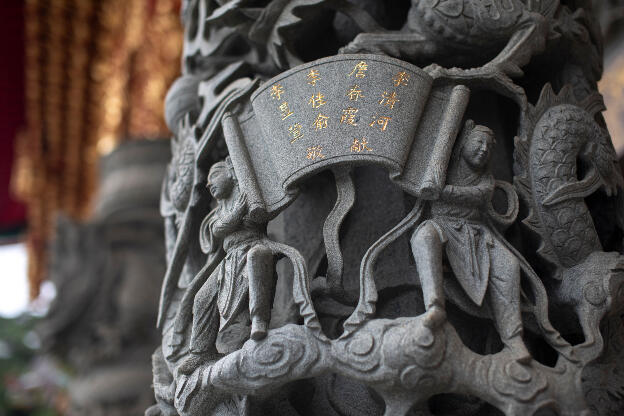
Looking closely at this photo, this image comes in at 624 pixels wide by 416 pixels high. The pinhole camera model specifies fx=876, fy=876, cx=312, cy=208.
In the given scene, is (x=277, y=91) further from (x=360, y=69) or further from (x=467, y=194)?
(x=467, y=194)

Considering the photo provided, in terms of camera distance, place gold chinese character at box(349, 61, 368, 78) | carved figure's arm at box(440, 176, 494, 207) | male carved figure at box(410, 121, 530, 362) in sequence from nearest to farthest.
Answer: male carved figure at box(410, 121, 530, 362), carved figure's arm at box(440, 176, 494, 207), gold chinese character at box(349, 61, 368, 78)

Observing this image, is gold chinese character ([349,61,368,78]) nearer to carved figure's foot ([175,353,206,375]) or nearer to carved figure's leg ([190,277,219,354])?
carved figure's leg ([190,277,219,354])

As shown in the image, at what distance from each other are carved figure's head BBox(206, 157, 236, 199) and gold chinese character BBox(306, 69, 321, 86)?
28 centimetres

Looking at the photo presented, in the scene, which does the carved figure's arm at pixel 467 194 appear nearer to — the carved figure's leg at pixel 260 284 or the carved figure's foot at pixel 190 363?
the carved figure's leg at pixel 260 284

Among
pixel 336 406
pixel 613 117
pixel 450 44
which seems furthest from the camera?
pixel 613 117

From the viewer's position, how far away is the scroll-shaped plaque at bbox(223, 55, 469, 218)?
197cm

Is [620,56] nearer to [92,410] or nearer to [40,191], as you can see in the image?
[92,410]

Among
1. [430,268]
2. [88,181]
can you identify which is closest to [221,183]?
[430,268]

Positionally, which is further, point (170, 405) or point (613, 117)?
point (613, 117)

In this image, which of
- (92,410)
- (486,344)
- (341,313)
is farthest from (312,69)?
(92,410)

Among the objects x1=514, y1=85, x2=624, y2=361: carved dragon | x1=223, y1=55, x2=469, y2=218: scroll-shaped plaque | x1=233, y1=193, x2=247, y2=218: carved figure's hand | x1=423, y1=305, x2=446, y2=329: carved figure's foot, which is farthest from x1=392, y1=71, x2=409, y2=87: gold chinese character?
x1=423, y1=305, x2=446, y2=329: carved figure's foot

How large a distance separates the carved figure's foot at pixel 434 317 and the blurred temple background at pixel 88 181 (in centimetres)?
256

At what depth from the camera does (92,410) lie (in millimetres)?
5496

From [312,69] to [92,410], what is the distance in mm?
3997
